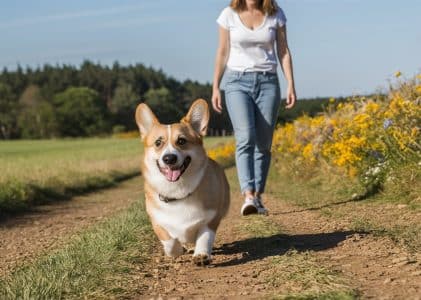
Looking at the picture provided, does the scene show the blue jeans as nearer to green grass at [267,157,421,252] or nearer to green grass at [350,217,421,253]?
green grass at [267,157,421,252]

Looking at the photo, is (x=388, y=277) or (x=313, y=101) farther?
(x=313, y=101)

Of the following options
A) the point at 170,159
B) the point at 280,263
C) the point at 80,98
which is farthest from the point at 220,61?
the point at 80,98

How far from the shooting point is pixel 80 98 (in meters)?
86.5

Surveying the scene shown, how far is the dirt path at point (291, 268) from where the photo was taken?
10.6 ft

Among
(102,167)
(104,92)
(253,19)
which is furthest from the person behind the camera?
(104,92)

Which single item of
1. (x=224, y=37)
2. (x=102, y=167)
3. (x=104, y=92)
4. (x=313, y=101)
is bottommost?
(x=104, y=92)

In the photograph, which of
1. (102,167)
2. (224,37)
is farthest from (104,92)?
(224,37)

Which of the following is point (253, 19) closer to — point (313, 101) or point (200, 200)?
point (200, 200)

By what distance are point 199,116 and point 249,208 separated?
200 cm

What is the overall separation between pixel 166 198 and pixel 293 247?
99cm

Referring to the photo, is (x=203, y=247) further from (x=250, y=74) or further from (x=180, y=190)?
(x=250, y=74)

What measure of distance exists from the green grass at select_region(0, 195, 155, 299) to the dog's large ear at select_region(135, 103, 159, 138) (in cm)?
91

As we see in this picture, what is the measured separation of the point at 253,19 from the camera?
21.7 ft

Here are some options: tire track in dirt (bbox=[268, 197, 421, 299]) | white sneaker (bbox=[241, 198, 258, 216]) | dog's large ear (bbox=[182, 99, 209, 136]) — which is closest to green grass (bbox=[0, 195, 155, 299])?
dog's large ear (bbox=[182, 99, 209, 136])
